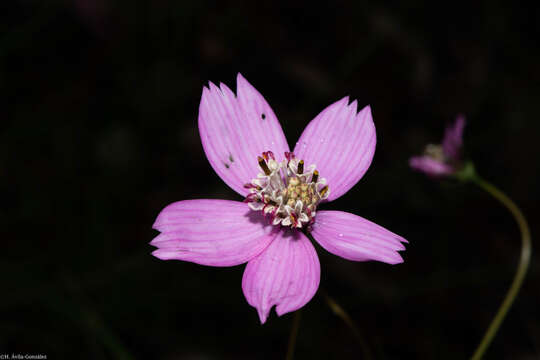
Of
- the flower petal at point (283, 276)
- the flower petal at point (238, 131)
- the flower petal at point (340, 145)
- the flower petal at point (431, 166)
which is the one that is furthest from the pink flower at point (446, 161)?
the flower petal at point (283, 276)

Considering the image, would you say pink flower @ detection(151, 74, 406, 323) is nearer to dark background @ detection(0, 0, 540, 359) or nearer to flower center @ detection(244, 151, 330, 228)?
flower center @ detection(244, 151, 330, 228)

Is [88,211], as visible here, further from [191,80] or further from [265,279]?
[265,279]

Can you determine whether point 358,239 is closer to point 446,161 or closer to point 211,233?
point 211,233

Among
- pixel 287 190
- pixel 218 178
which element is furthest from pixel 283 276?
pixel 218 178

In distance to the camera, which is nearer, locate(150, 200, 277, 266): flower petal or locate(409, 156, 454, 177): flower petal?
locate(150, 200, 277, 266): flower petal

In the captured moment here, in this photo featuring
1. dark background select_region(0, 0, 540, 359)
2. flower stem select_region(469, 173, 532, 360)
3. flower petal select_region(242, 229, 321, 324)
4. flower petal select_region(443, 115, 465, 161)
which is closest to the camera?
flower petal select_region(242, 229, 321, 324)

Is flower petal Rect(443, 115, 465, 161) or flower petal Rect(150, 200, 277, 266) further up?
flower petal Rect(443, 115, 465, 161)

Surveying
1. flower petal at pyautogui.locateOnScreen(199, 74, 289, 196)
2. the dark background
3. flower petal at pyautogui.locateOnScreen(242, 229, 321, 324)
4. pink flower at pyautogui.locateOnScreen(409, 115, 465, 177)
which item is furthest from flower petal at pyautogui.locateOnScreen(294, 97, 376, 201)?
the dark background
